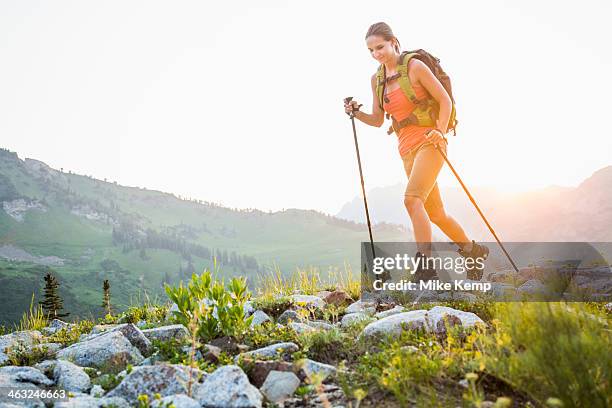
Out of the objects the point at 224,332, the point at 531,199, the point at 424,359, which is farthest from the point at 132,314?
the point at 531,199

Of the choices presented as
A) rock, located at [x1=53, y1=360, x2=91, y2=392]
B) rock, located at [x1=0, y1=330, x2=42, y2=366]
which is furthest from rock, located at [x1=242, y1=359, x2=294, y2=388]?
rock, located at [x1=0, y1=330, x2=42, y2=366]

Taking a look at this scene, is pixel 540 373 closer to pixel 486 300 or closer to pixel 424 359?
pixel 424 359

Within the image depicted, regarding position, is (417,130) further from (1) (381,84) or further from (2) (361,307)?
(2) (361,307)

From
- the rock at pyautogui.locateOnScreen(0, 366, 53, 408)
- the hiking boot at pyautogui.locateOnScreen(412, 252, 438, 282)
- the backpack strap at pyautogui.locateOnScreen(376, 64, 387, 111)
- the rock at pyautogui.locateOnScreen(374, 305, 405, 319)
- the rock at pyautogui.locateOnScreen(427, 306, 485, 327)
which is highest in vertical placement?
the backpack strap at pyautogui.locateOnScreen(376, 64, 387, 111)

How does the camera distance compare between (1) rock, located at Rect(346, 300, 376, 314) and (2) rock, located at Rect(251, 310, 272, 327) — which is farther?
(1) rock, located at Rect(346, 300, 376, 314)

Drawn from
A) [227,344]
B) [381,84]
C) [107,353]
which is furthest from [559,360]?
[381,84]

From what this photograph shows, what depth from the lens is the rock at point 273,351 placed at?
457cm

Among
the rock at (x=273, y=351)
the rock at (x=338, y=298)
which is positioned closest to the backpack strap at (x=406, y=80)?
the rock at (x=338, y=298)

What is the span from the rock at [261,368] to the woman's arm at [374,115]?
519cm

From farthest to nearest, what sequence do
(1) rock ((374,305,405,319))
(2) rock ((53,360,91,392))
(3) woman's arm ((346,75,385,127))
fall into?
(3) woman's arm ((346,75,385,127)) < (1) rock ((374,305,405,319)) < (2) rock ((53,360,91,392))

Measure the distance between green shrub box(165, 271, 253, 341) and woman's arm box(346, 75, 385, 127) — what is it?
157 inches

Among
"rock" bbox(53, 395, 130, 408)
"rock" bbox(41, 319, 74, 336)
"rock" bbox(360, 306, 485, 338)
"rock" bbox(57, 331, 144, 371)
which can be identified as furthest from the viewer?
"rock" bbox(41, 319, 74, 336)

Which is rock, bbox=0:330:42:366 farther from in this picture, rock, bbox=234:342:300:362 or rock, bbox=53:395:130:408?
rock, bbox=234:342:300:362

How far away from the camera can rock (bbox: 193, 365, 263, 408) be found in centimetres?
333
